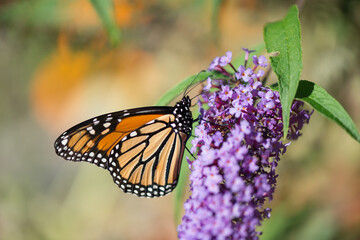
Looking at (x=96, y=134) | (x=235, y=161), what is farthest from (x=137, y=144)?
(x=235, y=161)

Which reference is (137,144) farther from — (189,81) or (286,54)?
(286,54)

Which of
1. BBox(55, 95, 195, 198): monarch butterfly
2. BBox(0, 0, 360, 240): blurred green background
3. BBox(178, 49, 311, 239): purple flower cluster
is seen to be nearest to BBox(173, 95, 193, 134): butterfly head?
BBox(55, 95, 195, 198): monarch butterfly

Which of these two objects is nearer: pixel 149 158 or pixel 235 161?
pixel 235 161

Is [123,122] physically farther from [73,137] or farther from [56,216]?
[56,216]

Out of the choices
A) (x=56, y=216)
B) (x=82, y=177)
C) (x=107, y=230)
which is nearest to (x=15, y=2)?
(x=82, y=177)

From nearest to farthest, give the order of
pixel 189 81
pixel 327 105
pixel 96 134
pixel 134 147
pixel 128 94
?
1. pixel 327 105
2. pixel 189 81
3. pixel 96 134
4. pixel 134 147
5. pixel 128 94

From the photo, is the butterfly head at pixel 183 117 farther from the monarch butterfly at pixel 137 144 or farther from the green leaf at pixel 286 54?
the green leaf at pixel 286 54

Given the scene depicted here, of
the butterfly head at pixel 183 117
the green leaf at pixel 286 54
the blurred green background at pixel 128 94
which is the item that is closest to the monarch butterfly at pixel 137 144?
the butterfly head at pixel 183 117

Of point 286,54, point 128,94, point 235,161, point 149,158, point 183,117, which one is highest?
point 128,94
